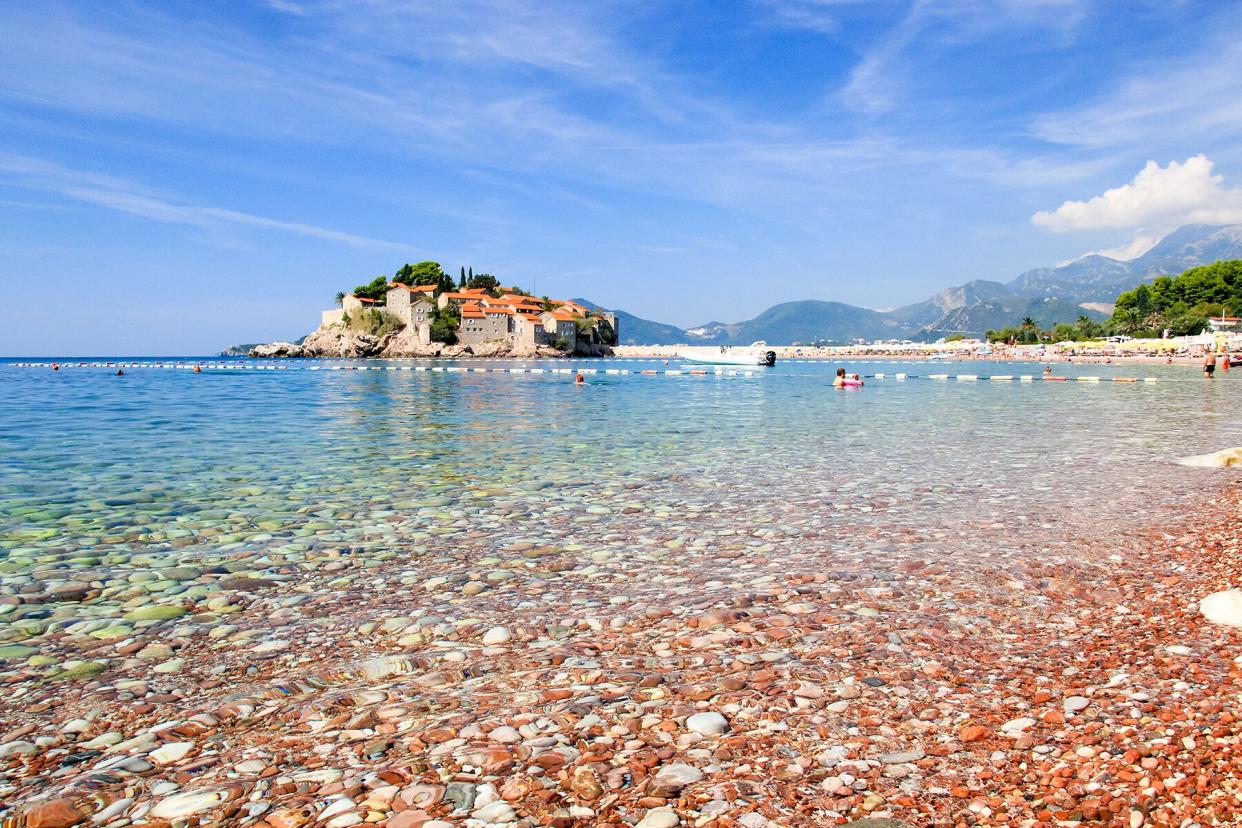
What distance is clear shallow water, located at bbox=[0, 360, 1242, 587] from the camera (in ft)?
29.9

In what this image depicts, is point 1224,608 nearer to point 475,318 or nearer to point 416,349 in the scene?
point 416,349

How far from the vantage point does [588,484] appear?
13.1 m

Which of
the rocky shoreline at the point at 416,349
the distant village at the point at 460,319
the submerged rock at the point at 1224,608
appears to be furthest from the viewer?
the distant village at the point at 460,319

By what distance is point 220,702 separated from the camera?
4809 mm

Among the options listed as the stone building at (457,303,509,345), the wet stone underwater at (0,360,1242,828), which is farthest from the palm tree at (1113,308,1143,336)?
the wet stone underwater at (0,360,1242,828)

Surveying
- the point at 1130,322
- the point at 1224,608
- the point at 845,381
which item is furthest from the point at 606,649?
the point at 1130,322

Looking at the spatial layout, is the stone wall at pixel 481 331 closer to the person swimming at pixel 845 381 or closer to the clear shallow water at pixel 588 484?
the person swimming at pixel 845 381

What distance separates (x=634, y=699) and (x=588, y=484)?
8.48 m

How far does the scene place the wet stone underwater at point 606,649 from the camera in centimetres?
363

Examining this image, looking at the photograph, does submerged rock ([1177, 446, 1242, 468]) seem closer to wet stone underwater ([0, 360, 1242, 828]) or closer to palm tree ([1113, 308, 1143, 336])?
wet stone underwater ([0, 360, 1242, 828])

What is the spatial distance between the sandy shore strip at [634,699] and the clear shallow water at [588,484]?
1322 millimetres

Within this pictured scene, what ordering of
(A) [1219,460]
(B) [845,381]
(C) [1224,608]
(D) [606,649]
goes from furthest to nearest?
(B) [845,381], (A) [1219,460], (C) [1224,608], (D) [606,649]

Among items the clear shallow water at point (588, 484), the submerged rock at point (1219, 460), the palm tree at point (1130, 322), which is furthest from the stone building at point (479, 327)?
the submerged rock at point (1219, 460)

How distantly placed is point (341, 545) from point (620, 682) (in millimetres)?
5195
